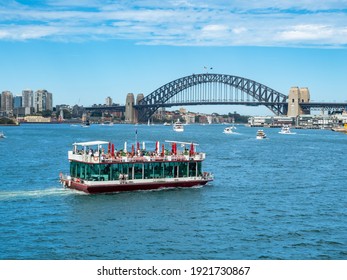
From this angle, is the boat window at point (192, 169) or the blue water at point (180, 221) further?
the boat window at point (192, 169)

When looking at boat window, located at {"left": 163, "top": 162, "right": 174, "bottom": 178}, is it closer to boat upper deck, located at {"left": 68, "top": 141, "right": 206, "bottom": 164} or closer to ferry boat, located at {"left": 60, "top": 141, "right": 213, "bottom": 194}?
ferry boat, located at {"left": 60, "top": 141, "right": 213, "bottom": 194}

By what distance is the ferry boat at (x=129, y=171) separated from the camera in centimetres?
3694

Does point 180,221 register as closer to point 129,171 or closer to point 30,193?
point 129,171

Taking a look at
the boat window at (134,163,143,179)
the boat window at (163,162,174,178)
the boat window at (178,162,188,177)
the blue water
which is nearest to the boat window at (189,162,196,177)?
the boat window at (178,162,188,177)

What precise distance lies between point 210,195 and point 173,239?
11.4 m

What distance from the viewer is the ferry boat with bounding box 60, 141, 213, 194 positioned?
36.9 meters

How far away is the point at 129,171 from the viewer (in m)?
37.9

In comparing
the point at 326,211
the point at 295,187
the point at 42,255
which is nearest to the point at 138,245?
the point at 42,255

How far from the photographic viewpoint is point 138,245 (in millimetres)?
25531

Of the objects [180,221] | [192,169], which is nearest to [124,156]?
[192,169]

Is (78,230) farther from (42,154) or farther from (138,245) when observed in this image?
(42,154)

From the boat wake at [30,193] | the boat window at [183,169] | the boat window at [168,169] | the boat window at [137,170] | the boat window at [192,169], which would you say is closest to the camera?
the boat wake at [30,193]

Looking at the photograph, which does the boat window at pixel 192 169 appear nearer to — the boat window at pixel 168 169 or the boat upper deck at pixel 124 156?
the boat upper deck at pixel 124 156

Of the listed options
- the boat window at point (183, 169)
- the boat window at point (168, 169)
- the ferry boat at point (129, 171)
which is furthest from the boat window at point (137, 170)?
the boat window at point (183, 169)
